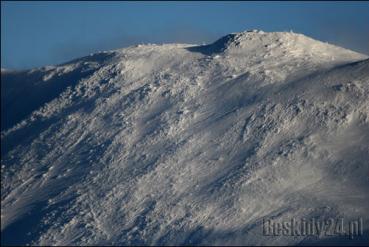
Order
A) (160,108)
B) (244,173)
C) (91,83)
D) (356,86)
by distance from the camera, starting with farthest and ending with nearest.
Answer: (91,83), (160,108), (356,86), (244,173)

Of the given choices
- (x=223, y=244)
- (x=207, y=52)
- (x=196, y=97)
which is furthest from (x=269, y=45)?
(x=223, y=244)

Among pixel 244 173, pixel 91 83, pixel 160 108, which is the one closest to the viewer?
pixel 244 173

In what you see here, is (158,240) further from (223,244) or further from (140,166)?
(140,166)

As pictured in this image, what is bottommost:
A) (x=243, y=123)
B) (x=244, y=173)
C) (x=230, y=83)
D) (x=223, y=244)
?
(x=223, y=244)

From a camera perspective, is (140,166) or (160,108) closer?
(140,166)

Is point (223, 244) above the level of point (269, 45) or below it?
below

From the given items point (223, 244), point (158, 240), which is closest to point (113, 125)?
point (158, 240)
